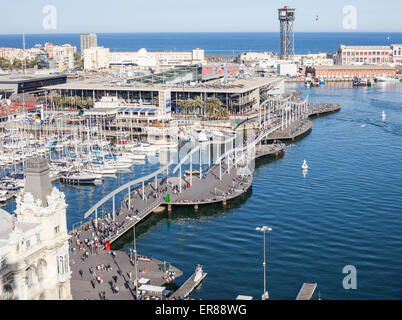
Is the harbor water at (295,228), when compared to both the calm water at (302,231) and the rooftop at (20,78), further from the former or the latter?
the rooftop at (20,78)

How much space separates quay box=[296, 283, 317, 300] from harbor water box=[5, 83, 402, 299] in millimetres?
799

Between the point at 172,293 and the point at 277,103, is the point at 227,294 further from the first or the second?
the point at 277,103

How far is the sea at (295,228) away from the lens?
47.3 meters

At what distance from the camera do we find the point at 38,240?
3381 centimetres

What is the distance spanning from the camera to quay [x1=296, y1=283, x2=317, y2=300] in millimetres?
43022

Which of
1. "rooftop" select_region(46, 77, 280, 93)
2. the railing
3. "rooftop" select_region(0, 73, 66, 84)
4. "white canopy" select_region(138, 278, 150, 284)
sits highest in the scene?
"rooftop" select_region(0, 73, 66, 84)

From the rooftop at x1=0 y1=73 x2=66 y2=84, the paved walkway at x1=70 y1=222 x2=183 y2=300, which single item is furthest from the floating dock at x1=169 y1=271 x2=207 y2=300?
the rooftop at x1=0 y1=73 x2=66 y2=84

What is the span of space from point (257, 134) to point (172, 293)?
64.7 m

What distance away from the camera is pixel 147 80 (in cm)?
14350

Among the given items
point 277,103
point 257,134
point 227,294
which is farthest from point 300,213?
point 277,103

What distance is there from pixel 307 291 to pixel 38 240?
2117 centimetres

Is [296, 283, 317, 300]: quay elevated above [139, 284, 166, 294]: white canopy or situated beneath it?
situated beneath

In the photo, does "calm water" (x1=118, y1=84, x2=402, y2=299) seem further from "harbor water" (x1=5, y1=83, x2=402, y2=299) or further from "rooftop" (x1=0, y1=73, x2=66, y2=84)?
"rooftop" (x1=0, y1=73, x2=66, y2=84)
